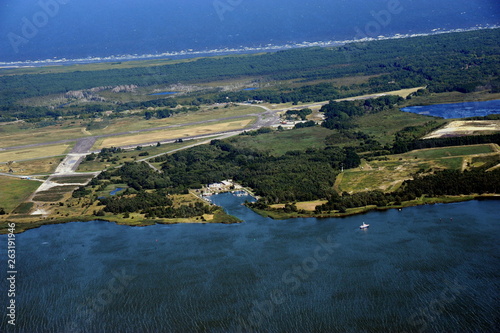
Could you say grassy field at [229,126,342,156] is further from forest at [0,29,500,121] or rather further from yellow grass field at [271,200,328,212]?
forest at [0,29,500,121]

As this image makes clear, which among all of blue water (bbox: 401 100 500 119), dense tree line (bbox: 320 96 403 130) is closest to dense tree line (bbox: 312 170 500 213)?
blue water (bbox: 401 100 500 119)

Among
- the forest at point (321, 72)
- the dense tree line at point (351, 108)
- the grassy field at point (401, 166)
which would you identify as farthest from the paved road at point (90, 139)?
the grassy field at point (401, 166)

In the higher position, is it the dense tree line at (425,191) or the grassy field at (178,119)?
the dense tree line at (425,191)

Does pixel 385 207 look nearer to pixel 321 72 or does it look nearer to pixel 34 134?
pixel 34 134

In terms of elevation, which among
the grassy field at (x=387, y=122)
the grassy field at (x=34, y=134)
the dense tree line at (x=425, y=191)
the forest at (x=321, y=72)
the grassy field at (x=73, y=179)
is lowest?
the forest at (x=321, y=72)

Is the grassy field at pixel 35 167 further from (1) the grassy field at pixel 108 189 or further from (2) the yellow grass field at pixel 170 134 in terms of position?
(1) the grassy field at pixel 108 189

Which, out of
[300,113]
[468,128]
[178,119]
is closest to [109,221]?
[468,128]
